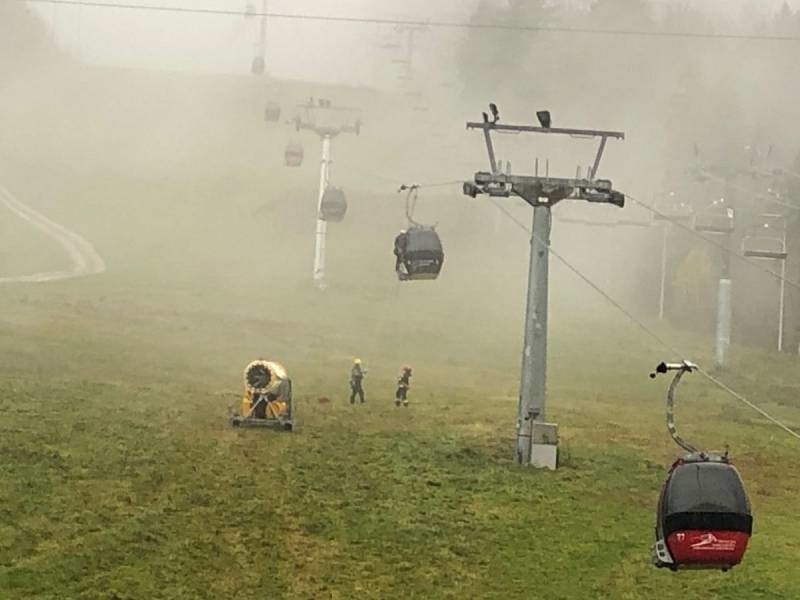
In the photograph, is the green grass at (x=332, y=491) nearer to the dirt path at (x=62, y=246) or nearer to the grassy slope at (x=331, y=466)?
the grassy slope at (x=331, y=466)

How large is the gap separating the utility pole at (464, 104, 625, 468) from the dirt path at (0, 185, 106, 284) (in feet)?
121

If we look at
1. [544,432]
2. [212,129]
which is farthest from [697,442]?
[212,129]

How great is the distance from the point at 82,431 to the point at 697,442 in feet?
47.8

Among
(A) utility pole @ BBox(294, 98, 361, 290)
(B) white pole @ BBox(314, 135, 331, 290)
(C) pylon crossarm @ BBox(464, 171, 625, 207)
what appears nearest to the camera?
(C) pylon crossarm @ BBox(464, 171, 625, 207)

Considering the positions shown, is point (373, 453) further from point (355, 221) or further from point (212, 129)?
point (212, 129)

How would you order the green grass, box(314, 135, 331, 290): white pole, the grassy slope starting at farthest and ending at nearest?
1. box(314, 135, 331, 290): white pole
2. the grassy slope
3. the green grass

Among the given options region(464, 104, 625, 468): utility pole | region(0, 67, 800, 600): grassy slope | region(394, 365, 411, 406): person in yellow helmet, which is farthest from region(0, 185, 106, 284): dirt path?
region(464, 104, 625, 468): utility pole

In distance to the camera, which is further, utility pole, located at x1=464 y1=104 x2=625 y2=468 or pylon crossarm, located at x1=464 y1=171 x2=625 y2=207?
utility pole, located at x1=464 y1=104 x2=625 y2=468

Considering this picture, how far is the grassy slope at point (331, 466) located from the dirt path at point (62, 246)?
18.4 ft

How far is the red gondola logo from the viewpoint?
13.0 meters

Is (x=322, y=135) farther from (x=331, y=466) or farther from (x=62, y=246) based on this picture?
(x=331, y=466)

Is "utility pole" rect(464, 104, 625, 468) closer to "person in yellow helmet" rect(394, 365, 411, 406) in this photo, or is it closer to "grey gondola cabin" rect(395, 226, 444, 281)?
"grey gondola cabin" rect(395, 226, 444, 281)

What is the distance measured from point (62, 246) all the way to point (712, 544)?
63279 millimetres

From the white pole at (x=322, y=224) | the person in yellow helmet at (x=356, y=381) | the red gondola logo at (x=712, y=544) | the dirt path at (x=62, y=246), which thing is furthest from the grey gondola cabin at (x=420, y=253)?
the dirt path at (x=62, y=246)
